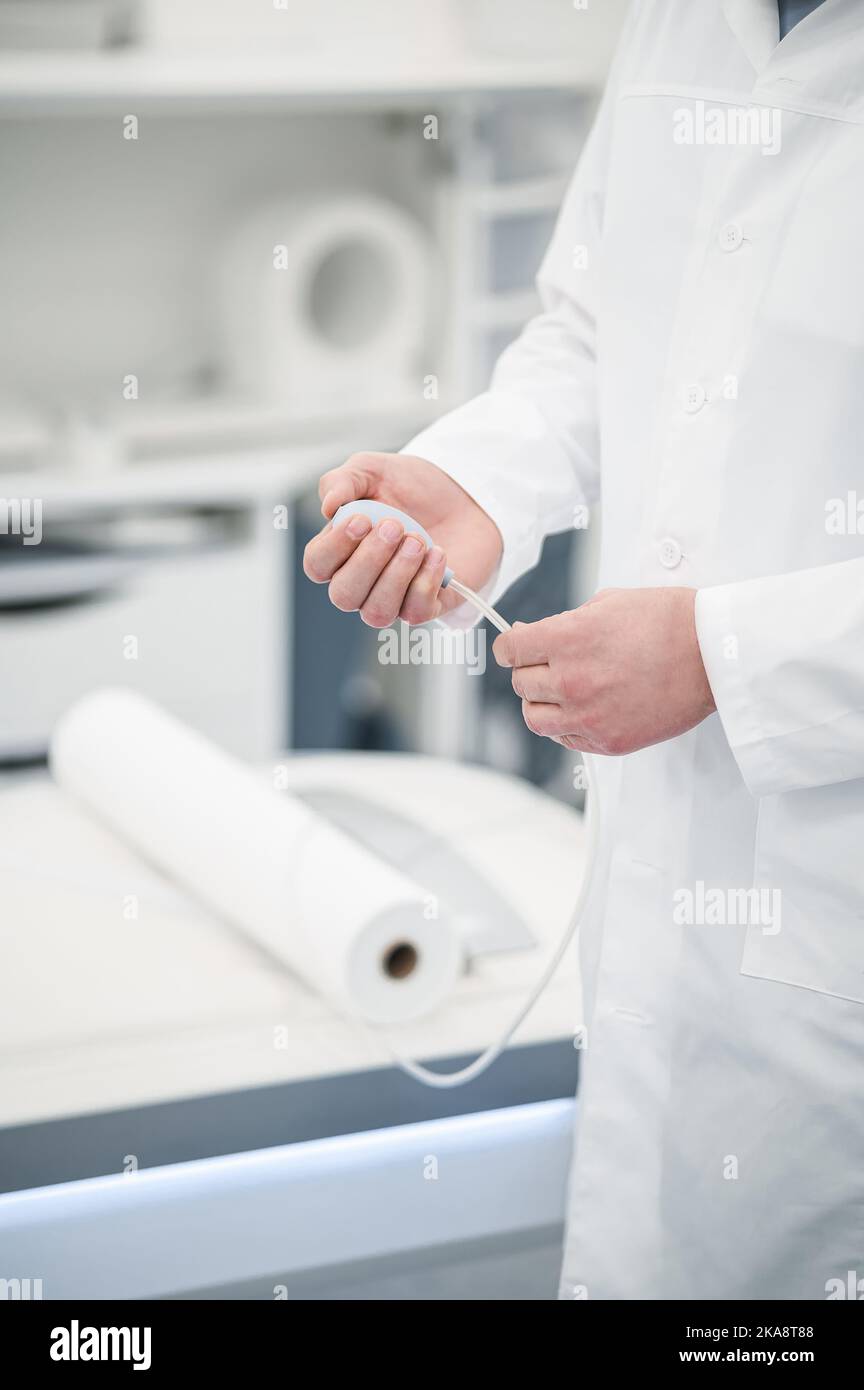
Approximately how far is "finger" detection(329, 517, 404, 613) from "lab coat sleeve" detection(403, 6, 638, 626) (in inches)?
4.5

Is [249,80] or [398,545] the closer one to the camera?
[398,545]

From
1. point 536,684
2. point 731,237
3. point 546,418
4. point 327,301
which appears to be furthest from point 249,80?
point 536,684

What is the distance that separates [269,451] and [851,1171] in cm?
164

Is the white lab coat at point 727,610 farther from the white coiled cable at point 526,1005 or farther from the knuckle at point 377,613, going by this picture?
the knuckle at point 377,613

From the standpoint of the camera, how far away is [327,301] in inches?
94.1

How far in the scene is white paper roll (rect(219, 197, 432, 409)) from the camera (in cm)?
214

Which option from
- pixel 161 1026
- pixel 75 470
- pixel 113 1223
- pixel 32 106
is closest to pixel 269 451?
pixel 75 470

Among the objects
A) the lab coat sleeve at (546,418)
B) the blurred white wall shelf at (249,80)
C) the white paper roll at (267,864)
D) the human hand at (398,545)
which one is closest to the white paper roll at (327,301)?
the blurred white wall shelf at (249,80)

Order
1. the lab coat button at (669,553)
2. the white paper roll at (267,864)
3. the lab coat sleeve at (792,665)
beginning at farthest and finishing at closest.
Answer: the white paper roll at (267,864) < the lab coat button at (669,553) < the lab coat sleeve at (792,665)

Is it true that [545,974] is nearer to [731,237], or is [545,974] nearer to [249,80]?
[731,237]

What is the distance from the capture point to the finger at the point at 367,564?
73cm

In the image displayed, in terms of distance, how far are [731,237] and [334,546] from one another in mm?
269

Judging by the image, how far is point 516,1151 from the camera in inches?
34.5
